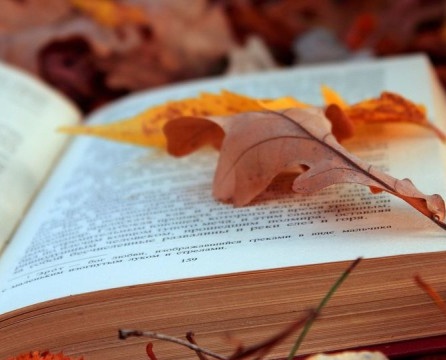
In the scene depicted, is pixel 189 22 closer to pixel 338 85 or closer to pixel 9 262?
pixel 338 85

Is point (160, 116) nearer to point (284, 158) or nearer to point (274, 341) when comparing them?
point (284, 158)

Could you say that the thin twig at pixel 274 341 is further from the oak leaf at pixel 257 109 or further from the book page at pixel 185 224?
the oak leaf at pixel 257 109

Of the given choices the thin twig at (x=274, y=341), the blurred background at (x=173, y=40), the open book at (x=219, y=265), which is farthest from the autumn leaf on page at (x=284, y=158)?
the blurred background at (x=173, y=40)

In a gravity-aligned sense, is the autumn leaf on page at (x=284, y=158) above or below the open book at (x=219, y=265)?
above

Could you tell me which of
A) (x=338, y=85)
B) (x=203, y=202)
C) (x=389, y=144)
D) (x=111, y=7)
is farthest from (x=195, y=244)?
(x=111, y=7)

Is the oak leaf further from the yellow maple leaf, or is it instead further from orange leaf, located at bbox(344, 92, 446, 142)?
the yellow maple leaf

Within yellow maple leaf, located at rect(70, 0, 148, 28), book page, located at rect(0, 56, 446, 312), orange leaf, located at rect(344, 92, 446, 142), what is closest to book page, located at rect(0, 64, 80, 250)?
book page, located at rect(0, 56, 446, 312)
